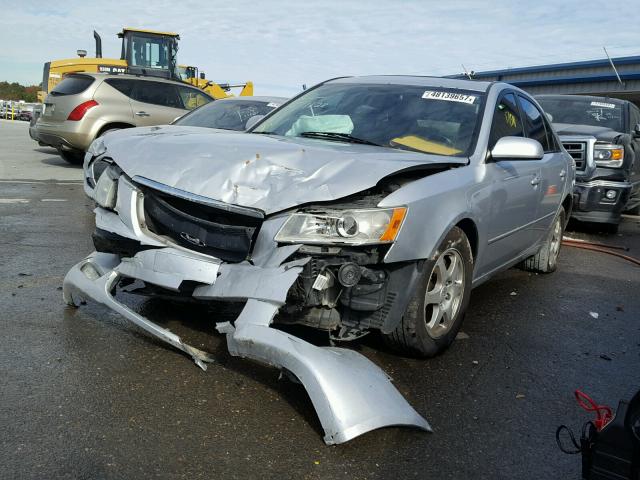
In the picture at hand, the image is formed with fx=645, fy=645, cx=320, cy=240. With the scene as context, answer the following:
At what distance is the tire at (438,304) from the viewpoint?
342 cm

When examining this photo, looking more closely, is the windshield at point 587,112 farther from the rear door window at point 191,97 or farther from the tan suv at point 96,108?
the tan suv at point 96,108

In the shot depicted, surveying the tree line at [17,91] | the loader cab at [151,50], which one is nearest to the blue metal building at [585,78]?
the loader cab at [151,50]

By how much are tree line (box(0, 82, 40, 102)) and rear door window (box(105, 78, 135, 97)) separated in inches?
2670

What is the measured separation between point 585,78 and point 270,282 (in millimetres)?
41525

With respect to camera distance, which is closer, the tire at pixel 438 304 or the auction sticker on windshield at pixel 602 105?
the tire at pixel 438 304

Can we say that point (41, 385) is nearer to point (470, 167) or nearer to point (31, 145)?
point (470, 167)

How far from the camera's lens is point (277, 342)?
2.79 m

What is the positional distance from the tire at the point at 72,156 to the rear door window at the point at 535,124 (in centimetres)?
970

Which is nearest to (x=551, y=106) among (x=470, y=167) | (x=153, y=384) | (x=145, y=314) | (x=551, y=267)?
(x=551, y=267)

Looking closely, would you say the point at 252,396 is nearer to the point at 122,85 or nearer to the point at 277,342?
the point at 277,342

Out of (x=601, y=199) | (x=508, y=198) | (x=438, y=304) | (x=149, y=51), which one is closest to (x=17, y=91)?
(x=149, y=51)

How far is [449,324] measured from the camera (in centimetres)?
385

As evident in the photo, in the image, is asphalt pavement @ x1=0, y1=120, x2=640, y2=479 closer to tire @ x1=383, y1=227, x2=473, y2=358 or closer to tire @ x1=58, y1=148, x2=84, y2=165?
tire @ x1=383, y1=227, x2=473, y2=358

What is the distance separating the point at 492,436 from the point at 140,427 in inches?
60.9
